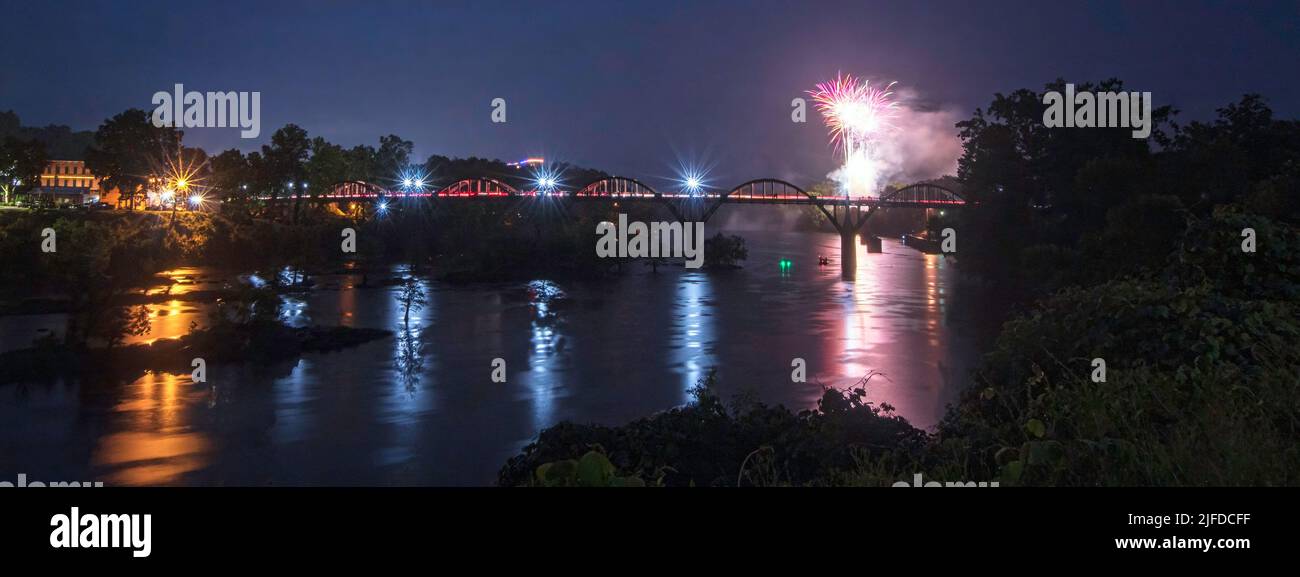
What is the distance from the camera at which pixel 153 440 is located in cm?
2511

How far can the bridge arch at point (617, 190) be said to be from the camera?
107000 millimetres

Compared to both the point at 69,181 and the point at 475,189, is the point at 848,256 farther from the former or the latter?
the point at 69,181

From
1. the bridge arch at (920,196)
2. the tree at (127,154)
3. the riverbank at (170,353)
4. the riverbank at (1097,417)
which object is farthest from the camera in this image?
the bridge arch at (920,196)

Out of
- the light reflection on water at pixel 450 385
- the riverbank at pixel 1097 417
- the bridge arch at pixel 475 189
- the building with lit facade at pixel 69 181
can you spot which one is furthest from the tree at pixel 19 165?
the riverbank at pixel 1097 417

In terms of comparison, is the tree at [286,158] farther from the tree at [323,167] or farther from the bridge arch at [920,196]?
the bridge arch at [920,196]

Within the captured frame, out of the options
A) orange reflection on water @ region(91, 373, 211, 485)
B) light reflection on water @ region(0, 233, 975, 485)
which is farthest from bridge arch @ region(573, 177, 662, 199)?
orange reflection on water @ region(91, 373, 211, 485)

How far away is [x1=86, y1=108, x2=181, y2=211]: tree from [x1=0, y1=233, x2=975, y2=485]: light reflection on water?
40491mm

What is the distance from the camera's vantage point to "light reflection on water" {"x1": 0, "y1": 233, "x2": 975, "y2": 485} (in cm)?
2392

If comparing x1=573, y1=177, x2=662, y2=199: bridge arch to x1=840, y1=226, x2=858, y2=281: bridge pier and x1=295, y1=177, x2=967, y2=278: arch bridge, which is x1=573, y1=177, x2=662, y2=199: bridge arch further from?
x1=840, y1=226, x2=858, y2=281: bridge pier

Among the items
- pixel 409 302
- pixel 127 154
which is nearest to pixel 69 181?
pixel 127 154

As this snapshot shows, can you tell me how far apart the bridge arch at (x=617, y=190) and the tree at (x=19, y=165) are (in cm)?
5406
